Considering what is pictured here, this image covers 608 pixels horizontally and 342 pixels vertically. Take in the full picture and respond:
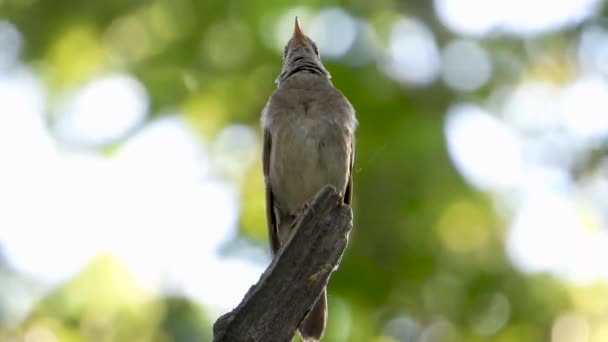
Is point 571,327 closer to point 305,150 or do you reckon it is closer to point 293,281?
point 305,150

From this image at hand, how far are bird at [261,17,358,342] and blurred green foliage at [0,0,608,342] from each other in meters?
0.79

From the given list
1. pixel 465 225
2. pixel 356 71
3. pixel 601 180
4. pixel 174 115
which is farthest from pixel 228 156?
pixel 601 180

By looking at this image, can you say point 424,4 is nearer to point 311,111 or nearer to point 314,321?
point 311,111

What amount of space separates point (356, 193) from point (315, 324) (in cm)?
144

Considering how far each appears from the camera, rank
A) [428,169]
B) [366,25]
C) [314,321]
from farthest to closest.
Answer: [366,25] < [428,169] < [314,321]

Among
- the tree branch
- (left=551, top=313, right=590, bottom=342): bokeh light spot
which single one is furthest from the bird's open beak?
the tree branch

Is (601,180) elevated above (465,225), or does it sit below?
above

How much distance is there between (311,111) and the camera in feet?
20.0

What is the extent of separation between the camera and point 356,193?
7109mm

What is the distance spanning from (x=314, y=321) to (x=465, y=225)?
1.92 m

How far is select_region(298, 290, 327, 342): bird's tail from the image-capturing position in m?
5.82

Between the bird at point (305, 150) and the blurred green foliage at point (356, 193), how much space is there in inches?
31.0

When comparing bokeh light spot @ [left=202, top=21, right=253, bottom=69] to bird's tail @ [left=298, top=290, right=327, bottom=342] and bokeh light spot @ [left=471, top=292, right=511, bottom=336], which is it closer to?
bird's tail @ [left=298, top=290, right=327, bottom=342]

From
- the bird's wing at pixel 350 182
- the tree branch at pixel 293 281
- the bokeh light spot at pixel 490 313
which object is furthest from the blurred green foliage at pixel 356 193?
the tree branch at pixel 293 281
